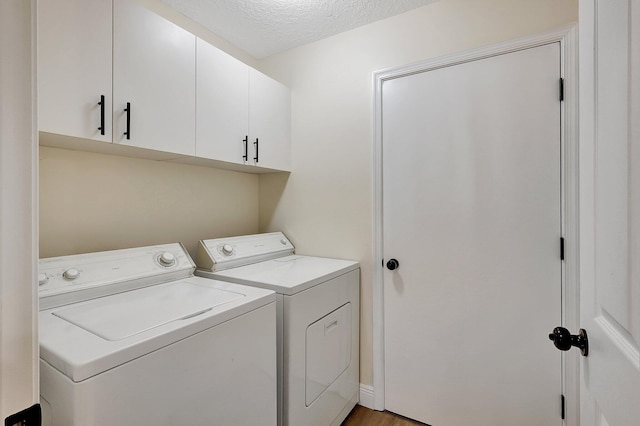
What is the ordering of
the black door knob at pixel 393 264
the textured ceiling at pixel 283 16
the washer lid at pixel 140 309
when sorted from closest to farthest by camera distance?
Result: the washer lid at pixel 140 309 < the textured ceiling at pixel 283 16 < the black door knob at pixel 393 264

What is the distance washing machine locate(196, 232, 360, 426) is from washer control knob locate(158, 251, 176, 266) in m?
0.21

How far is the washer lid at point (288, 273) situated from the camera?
147 cm

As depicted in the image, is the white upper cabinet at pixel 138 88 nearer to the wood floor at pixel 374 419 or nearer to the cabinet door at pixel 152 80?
the cabinet door at pixel 152 80

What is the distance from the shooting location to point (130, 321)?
3.31 feet

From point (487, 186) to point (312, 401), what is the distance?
1.47 meters

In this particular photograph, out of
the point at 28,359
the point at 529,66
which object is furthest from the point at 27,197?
the point at 529,66

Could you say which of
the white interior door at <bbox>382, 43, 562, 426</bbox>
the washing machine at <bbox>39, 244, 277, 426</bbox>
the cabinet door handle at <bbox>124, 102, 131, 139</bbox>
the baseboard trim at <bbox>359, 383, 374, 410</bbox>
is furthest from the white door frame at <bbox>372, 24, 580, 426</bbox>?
the cabinet door handle at <bbox>124, 102, 131, 139</bbox>

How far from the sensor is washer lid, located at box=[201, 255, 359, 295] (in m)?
1.47

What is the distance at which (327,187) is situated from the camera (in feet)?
7.09

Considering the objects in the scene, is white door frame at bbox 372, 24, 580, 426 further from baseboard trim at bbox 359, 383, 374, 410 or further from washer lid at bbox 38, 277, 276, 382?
washer lid at bbox 38, 277, 276, 382

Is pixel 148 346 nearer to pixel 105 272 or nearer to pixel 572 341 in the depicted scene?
pixel 105 272

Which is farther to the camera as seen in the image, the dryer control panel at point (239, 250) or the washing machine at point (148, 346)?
the dryer control panel at point (239, 250)

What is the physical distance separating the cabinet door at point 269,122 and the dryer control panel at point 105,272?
0.80m

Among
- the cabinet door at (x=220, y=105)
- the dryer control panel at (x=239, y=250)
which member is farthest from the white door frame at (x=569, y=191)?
the dryer control panel at (x=239, y=250)
